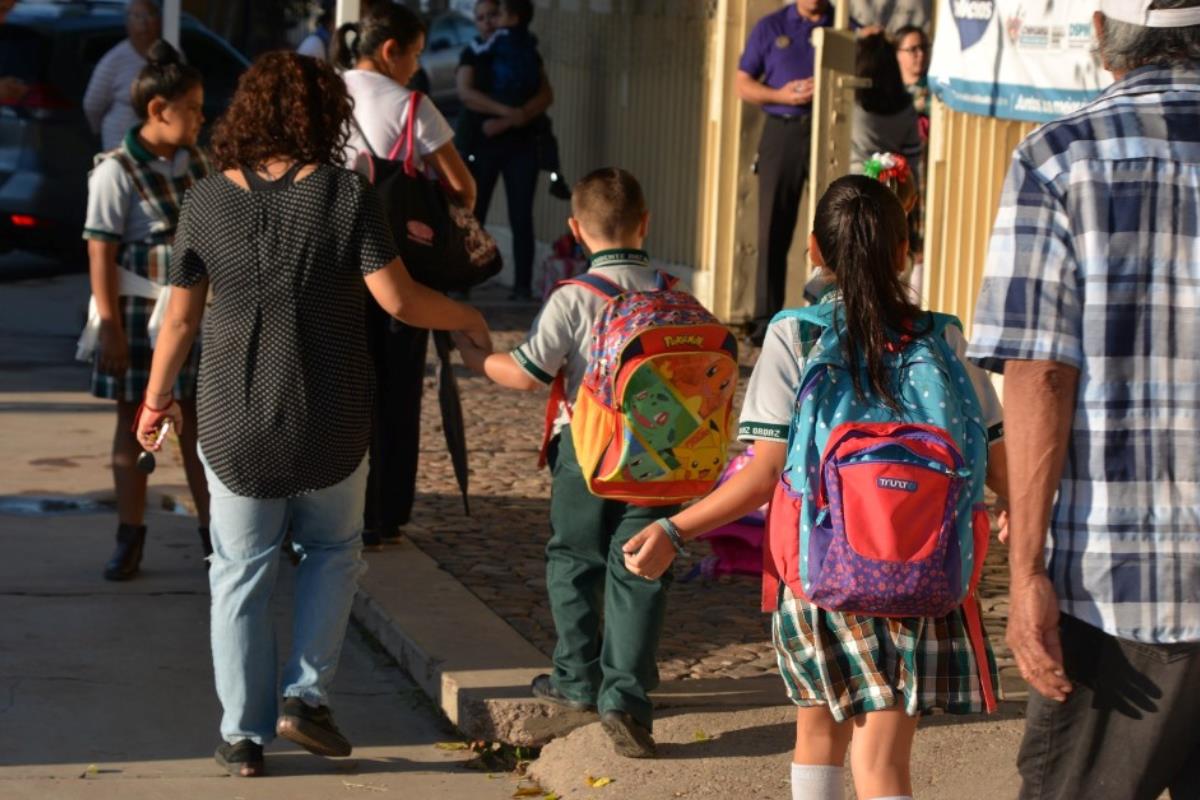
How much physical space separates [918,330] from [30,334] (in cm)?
986

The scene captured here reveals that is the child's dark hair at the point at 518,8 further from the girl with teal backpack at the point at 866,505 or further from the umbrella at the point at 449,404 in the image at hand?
the girl with teal backpack at the point at 866,505

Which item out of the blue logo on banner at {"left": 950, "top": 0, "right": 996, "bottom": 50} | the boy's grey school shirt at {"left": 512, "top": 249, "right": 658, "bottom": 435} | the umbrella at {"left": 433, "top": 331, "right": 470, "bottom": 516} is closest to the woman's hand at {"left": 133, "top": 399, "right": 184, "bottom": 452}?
the boy's grey school shirt at {"left": 512, "top": 249, "right": 658, "bottom": 435}

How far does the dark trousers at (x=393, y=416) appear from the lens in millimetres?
7227

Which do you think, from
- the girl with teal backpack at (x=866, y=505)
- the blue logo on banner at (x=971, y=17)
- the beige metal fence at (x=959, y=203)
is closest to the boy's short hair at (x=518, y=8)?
the beige metal fence at (x=959, y=203)

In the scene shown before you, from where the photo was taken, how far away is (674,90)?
13.5 metres

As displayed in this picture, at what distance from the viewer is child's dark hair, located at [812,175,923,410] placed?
3919 millimetres

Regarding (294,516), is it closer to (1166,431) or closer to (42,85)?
(1166,431)

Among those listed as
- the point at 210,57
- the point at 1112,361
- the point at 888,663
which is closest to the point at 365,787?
the point at 888,663

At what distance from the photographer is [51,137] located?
587 inches

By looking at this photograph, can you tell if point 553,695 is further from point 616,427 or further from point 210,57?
point 210,57

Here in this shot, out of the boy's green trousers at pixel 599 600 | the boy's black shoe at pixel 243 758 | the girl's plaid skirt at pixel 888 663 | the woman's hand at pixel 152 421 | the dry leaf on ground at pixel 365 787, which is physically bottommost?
the dry leaf on ground at pixel 365 787

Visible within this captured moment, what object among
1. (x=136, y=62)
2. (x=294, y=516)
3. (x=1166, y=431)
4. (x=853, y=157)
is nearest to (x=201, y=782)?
(x=294, y=516)

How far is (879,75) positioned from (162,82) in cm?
502

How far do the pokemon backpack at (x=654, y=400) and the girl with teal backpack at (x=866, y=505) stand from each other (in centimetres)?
99
